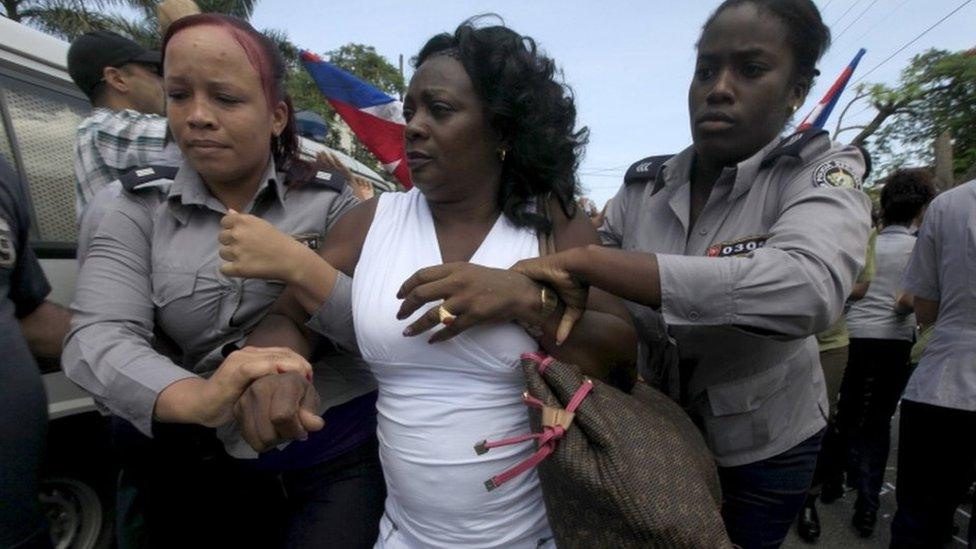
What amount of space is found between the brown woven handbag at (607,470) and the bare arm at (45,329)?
46.2 inches

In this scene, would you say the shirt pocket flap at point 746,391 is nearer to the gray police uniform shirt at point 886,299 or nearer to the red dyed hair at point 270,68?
the red dyed hair at point 270,68

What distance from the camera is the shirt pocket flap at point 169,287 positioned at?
55.4 inches

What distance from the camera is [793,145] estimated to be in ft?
4.67

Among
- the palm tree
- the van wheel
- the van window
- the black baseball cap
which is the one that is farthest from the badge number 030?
the palm tree

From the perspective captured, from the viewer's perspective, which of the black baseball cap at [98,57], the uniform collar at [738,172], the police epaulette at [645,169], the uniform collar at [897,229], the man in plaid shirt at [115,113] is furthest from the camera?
the uniform collar at [897,229]

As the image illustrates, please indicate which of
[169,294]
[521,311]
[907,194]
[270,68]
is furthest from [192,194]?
[907,194]

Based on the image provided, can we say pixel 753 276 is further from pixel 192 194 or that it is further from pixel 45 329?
pixel 45 329

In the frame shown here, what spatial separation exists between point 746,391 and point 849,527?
10.1 feet

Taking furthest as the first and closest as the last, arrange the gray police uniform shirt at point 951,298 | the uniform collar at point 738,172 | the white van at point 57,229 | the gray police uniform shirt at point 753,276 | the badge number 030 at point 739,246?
the white van at point 57,229 → the gray police uniform shirt at point 951,298 → the uniform collar at point 738,172 → the badge number 030 at point 739,246 → the gray police uniform shirt at point 753,276

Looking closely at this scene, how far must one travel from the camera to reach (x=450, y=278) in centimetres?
113

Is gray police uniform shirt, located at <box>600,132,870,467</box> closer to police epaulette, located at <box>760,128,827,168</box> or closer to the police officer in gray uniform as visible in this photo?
police epaulette, located at <box>760,128,827,168</box>

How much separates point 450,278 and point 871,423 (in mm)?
3846

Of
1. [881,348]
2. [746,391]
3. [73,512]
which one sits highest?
[746,391]

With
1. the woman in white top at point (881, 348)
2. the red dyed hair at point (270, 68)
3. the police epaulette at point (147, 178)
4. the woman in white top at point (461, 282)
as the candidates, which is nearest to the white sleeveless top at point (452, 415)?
the woman in white top at point (461, 282)
